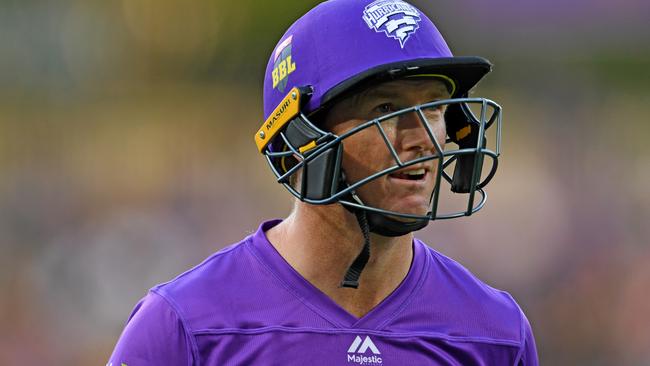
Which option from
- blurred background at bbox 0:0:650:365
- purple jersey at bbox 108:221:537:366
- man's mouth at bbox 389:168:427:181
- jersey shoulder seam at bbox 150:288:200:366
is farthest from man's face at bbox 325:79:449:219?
blurred background at bbox 0:0:650:365

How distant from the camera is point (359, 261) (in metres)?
2.33

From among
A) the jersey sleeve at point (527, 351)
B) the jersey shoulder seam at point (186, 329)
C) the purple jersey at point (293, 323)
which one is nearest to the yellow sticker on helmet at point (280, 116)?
the purple jersey at point (293, 323)

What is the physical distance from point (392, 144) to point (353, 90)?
0.16 meters

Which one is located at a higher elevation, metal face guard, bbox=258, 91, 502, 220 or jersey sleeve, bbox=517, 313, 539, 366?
metal face guard, bbox=258, 91, 502, 220

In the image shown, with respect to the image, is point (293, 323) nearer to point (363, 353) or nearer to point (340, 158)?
point (363, 353)

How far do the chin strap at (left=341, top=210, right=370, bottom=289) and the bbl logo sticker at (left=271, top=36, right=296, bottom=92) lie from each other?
0.42 m

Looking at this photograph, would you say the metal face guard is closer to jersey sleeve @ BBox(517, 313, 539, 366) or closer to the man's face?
the man's face

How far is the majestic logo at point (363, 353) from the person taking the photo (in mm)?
2332

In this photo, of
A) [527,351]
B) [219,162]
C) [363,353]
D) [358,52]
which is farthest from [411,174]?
[219,162]

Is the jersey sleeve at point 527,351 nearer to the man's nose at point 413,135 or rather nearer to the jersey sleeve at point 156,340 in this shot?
the man's nose at point 413,135

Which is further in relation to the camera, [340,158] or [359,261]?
[359,261]

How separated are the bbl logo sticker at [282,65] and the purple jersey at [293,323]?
410mm

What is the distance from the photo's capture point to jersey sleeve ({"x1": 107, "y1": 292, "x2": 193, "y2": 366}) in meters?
2.27

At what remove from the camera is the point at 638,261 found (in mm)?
6887
